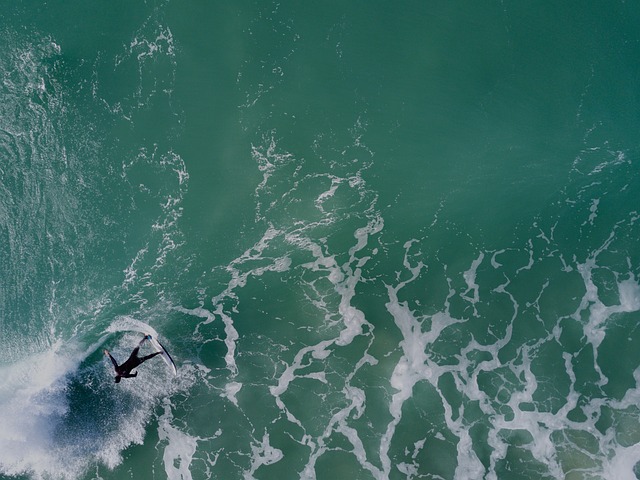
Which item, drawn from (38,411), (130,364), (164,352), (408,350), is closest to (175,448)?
(164,352)

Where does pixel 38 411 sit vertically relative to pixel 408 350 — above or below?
below

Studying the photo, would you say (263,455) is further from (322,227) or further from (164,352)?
(322,227)

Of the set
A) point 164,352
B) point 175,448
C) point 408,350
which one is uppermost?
point 408,350

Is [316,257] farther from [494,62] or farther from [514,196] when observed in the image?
[494,62]

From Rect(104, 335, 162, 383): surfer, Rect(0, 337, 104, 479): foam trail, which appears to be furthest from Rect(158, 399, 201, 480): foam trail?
Rect(0, 337, 104, 479): foam trail

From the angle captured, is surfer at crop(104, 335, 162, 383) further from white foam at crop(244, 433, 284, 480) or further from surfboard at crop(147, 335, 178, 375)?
white foam at crop(244, 433, 284, 480)

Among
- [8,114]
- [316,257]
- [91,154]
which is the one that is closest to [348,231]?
[316,257]

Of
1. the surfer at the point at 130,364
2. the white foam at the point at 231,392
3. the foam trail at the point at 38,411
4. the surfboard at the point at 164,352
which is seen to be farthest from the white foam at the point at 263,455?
the foam trail at the point at 38,411
